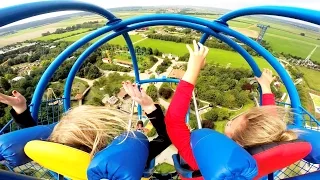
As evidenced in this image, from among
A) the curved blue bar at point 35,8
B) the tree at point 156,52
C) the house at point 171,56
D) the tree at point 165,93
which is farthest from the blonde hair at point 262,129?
the tree at point 156,52

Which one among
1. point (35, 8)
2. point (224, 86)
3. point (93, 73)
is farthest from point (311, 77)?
point (35, 8)

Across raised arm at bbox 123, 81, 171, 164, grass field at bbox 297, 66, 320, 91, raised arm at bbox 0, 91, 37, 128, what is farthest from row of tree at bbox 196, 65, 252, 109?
raised arm at bbox 123, 81, 171, 164

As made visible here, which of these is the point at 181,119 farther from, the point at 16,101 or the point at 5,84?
the point at 5,84

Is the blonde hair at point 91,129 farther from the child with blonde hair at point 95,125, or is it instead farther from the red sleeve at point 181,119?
the red sleeve at point 181,119

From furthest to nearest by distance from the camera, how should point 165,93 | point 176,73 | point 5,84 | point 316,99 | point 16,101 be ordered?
point 176,73, point 316,99, point 5,84, point 165,93, point 16,101

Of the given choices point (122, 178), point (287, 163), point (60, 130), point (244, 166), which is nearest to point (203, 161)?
point (244, 166)

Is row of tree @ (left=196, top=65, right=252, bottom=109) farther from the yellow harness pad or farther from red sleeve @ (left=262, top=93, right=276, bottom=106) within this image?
the yellow harness pad

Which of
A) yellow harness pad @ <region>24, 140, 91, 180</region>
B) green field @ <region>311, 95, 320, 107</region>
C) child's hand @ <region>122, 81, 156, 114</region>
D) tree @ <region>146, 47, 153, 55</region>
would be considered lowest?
green field @ <region>311, 95, 320, 107</region>
